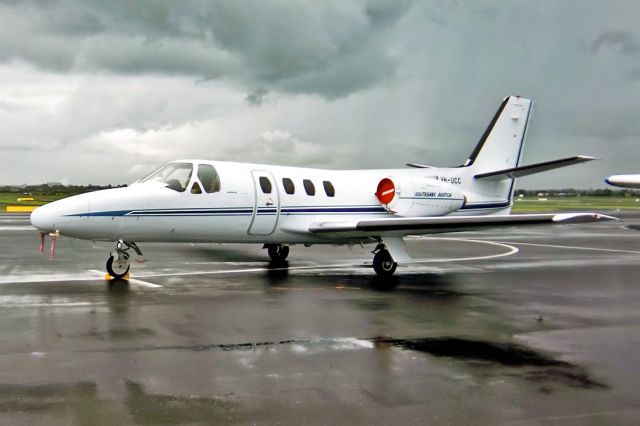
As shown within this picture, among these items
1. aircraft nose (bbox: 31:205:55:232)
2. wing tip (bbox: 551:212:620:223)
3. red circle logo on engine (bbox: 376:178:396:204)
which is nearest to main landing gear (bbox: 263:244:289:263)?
red circle logo on engine (bbox: 376:178:396:204)

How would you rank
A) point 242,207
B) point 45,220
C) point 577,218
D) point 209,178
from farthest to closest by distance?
1. point 242,207
2. point 209,178
3. point 577,218
4. point 45,220

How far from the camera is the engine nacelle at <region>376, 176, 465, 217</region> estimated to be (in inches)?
667

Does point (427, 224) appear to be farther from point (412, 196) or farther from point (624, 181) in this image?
point (624, 181)

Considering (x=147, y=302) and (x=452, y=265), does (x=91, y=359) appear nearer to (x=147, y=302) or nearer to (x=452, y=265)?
(x=147, y=302)

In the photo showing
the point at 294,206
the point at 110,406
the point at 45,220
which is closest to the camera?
the point at 110,406

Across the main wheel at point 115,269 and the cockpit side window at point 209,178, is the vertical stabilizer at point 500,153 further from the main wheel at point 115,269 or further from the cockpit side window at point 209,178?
the main wheel at point 115,269

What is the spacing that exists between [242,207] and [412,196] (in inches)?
202

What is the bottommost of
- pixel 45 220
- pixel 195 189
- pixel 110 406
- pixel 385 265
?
pixel 110 406

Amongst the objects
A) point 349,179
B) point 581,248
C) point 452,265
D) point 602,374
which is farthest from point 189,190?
point 581,248

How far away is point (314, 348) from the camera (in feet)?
24.7

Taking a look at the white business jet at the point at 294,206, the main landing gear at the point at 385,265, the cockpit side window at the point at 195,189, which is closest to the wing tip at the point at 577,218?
the white business jet at the point at 294,206

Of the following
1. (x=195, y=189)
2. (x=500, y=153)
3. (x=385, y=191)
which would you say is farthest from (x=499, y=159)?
(x=195, y=189)

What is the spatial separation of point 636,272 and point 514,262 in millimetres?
3662

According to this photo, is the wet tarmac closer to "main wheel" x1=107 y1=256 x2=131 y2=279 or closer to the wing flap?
"main wheel" x1=107 y1=256 x2=131 y2=279
